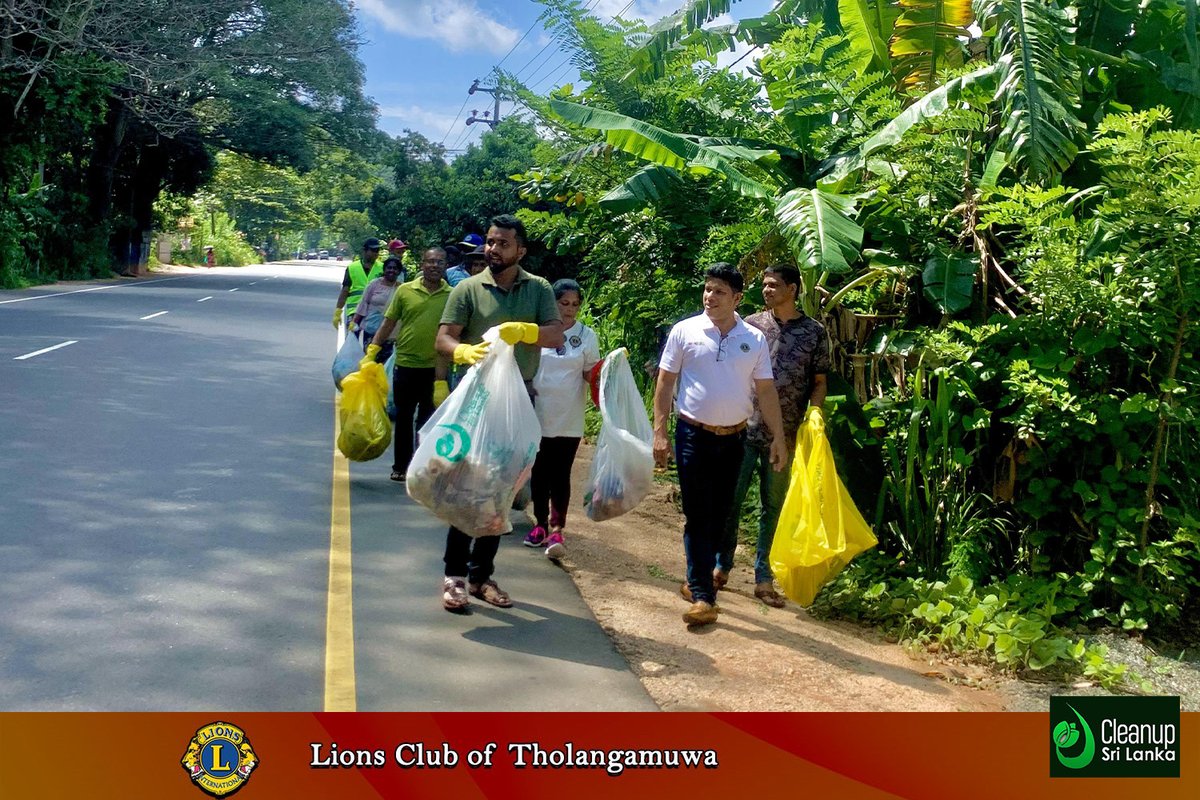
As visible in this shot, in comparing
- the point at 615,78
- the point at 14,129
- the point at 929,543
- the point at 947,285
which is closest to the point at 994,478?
the point at 929,543

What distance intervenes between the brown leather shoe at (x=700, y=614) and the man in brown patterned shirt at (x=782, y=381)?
0.73 meters

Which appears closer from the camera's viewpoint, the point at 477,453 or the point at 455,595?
the point at 477,453

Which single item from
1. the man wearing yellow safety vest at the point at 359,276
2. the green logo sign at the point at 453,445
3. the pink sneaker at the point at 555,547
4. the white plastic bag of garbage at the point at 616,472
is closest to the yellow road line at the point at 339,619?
the green logo sign at the point at 453,445

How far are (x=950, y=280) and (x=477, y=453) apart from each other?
2938mm

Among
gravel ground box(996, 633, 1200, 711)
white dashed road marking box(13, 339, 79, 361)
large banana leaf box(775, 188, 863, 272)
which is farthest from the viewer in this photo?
white dashed road marking box(13, 339, 79, 361)

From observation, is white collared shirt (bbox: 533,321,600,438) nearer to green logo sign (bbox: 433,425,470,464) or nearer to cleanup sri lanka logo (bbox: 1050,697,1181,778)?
green logo sign (bbox: 433,425,470,464)

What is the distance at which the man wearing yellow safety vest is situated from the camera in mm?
11664

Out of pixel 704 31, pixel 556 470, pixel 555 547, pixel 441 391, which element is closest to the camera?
pixel 441 391

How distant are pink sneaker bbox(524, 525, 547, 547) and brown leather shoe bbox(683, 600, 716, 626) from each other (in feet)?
5.79

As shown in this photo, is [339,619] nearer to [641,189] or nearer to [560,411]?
[560,411]

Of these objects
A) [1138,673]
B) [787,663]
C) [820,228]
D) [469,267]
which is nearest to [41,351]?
[469,267]

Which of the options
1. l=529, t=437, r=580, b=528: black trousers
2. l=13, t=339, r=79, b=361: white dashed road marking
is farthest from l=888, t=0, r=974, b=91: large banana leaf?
l=13, t=339, r=79, b=361: white dashed road marking

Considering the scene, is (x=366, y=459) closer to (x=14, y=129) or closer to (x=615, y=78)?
(x=615, y=78)

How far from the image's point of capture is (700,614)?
5.68 meters
